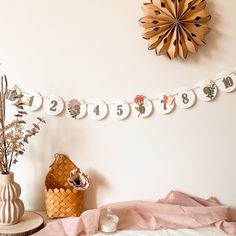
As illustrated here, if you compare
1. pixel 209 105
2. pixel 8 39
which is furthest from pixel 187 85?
pixel 8 39

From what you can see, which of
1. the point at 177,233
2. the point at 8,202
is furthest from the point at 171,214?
the point at 8,202

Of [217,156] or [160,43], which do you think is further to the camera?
[217,156]

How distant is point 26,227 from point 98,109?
0.58 meters

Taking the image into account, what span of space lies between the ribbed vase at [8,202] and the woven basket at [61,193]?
16 cm

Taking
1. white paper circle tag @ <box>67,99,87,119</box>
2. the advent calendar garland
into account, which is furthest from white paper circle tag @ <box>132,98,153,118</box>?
white paper circle tag @ <box>67,99,87,119</box>

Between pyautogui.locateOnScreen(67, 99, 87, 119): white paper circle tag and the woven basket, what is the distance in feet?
0.64

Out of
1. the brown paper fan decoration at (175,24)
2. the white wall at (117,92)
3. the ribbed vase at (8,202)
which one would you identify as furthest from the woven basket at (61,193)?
the brown paper fan decoration at (175,24)

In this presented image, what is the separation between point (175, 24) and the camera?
5.30 feet

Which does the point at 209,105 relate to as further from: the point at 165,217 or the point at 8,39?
the point at 8,39

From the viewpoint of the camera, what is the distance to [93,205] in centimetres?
175

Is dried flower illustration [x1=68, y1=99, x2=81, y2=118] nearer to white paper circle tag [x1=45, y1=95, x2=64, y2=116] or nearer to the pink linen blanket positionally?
white paper circle tag [x1=45, y1=95, x2=64, y2=116]

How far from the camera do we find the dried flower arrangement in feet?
5.02

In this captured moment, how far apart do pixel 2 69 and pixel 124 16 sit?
58 cm

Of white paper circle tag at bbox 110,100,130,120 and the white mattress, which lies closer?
the white mattress
